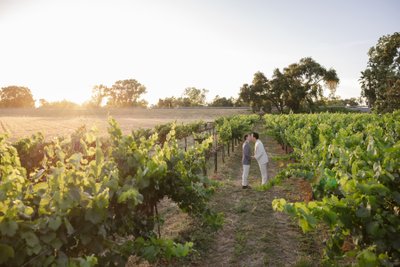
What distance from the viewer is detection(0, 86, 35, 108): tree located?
97.1m

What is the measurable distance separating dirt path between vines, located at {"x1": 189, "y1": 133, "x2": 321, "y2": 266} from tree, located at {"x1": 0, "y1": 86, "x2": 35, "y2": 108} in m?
102

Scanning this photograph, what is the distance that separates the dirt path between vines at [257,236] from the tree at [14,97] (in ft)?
334

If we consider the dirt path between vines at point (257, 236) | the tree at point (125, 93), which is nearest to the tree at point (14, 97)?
the tree at point (125, 93)

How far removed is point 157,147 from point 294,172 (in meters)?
2.75

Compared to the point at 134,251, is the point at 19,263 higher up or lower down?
higher up

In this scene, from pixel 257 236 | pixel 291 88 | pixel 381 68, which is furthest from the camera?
pixel 291 88

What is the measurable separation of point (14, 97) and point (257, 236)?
351ft

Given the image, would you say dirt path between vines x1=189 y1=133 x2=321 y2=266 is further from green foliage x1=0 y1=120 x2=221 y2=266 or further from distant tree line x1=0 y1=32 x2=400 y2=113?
distant tree line x1=0 y1=32 x2=400 y2=113

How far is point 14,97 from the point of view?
9850 cm

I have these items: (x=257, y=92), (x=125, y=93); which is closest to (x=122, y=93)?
(x=125, y=93)

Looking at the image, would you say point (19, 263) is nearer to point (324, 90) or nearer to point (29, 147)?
point (29, 147)

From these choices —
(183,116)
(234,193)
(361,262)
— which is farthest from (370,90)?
(361,262)

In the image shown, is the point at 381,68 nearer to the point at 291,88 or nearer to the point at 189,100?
Answer: the point at 291,88

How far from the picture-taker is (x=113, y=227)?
3887 millimetres
